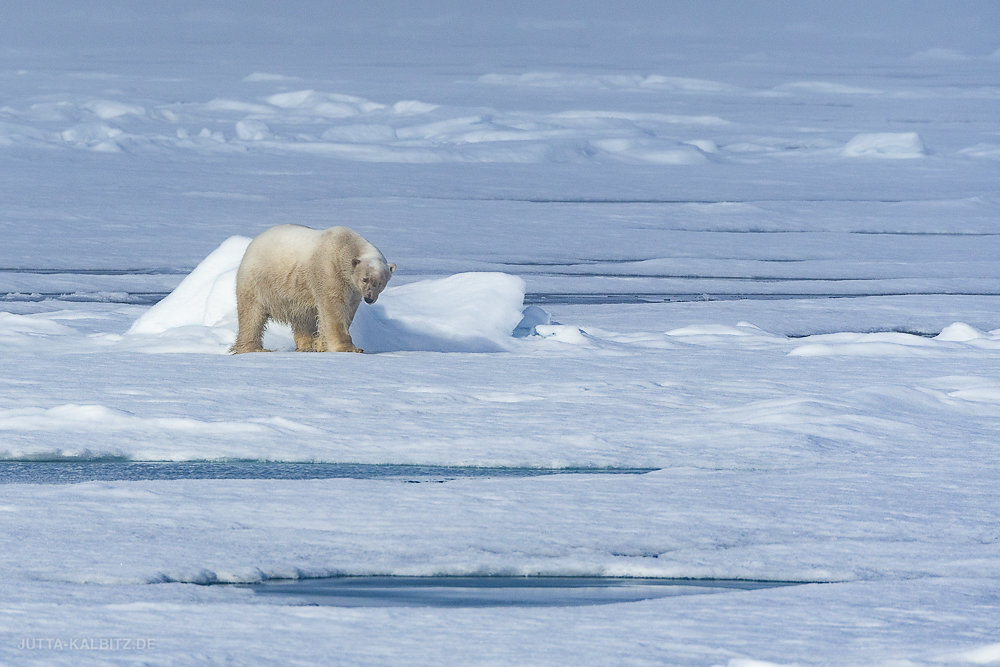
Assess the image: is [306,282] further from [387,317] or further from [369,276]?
[387,317]

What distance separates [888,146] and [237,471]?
2609cm

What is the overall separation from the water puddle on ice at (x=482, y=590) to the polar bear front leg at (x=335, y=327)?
375cm

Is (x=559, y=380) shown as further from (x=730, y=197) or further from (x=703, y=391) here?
(x=730, y=197)

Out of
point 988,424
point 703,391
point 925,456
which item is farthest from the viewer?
point 703,391

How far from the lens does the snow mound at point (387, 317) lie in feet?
24.6

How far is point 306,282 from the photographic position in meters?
A: 6.98

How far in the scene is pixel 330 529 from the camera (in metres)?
3.64

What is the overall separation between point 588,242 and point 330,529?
1171 cm

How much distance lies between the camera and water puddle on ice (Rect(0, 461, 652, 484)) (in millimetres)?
4312

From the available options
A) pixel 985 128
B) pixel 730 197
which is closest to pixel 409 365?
pixel 730 197

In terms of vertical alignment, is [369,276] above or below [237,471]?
above

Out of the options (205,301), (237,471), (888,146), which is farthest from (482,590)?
(888,146)

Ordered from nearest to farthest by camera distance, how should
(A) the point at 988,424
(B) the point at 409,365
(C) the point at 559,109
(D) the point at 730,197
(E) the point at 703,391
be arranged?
(A) the point at 988,424 < (E) the point at 703,391 < (B) the point at 409,365 < (D) the point at 730,197 < (C) the point at 559,109

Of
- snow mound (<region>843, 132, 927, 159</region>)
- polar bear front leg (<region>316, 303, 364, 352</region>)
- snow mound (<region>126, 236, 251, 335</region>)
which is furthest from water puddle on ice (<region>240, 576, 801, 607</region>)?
snow mound (<region>843, 132, 927, 159</region>)
